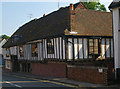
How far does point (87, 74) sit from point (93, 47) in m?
5.33

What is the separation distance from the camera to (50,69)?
22203 millimetres

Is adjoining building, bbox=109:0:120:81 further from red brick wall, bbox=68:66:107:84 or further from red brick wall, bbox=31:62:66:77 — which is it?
red brick wall, bbox=31:62:66:77

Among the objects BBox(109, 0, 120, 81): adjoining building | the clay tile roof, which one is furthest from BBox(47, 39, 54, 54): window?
BBox(109, 0, 120, 81): adjoining building

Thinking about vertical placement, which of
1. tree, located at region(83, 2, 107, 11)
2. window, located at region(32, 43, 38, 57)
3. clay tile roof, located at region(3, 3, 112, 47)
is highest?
tree, located at region(83, 2, 107, 11)

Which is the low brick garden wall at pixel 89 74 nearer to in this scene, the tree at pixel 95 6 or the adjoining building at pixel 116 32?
the adjoining building at pixel 116 32

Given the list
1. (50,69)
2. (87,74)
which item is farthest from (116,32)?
(50,69)

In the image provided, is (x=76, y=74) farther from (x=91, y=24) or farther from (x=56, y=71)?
(x=91, y=24)

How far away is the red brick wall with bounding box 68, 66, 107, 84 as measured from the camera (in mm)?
14125

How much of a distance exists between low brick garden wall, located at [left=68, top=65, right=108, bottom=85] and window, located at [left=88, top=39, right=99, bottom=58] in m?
3.47

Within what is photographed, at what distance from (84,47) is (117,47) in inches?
208

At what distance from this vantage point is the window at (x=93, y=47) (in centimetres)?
2010

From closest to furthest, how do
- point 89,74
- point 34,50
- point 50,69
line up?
1. point 89,74
2. point 50,69
3. point 34,50

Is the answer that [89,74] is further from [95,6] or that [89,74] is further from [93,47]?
[95,6]

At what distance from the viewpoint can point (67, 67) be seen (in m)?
18.7
